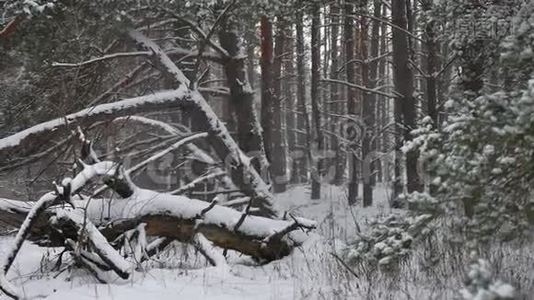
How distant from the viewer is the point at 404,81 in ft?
32.9

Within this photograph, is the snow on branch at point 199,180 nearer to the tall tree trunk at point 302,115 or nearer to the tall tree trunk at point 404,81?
the tall tree trunk at point 404,81

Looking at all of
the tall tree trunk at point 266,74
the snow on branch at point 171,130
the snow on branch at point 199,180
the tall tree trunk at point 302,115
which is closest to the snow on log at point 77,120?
the snow on branch at point 171,130

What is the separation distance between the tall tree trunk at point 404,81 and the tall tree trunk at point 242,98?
2.74 m

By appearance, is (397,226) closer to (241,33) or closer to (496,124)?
(496,124)

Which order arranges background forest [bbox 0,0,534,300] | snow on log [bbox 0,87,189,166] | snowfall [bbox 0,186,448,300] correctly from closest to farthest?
background forest [bbox 0,0,534,300]
snowfall [bbox 0,186,448,300]
snow on log [bbox 0,87,189,166]

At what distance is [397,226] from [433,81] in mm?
5933

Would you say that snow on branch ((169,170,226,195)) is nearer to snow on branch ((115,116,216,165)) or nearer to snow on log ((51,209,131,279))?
snow on branch ((115,116,216,165))

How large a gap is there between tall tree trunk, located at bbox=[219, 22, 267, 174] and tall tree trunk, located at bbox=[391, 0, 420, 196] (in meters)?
2.74

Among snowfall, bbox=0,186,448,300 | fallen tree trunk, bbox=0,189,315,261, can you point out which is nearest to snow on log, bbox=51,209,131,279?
snowfall, bbox=0,186,448,300

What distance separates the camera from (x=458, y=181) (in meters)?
3.61

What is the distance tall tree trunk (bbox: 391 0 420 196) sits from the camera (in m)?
9.93

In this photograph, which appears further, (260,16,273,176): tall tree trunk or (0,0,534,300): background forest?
(260,16,273,176): tall tree trunk

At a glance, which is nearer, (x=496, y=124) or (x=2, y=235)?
(x=496, y=124)

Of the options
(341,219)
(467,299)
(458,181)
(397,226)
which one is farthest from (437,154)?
(341,219)
